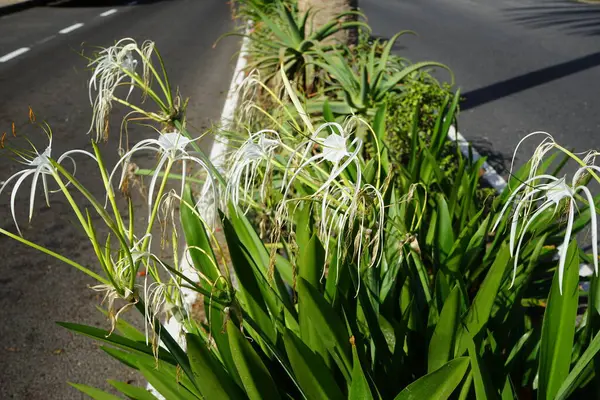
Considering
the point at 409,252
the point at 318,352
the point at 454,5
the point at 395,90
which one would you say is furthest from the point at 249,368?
the point at 454,5

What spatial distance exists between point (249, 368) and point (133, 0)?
22698 mm

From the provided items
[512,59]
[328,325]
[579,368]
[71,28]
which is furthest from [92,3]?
[579,368]

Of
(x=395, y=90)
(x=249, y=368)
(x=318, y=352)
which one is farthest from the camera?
(x=395, y=90)

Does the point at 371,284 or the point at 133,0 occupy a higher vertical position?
the point at 371,284

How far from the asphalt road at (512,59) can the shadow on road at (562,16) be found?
0.8 inches

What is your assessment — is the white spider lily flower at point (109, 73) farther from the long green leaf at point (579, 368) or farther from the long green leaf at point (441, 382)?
the long green leaf at point (579, 368)

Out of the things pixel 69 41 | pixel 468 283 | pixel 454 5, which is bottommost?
pixel 454 5

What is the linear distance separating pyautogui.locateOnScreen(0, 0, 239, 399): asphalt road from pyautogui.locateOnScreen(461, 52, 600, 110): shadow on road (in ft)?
10.5

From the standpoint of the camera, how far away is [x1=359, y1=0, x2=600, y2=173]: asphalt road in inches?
297

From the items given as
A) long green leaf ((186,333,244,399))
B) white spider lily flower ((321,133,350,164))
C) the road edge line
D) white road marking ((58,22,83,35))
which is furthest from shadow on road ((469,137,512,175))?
white road marking ((58,22,83,35))

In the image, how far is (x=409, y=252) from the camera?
241 centimetres

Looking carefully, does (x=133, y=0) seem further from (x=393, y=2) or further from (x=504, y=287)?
(x=504, y=287)

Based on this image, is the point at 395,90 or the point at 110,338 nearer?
the point at 110,338

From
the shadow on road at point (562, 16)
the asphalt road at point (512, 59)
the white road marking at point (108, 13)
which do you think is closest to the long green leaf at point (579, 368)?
the asphalt road at point (512, 59)
